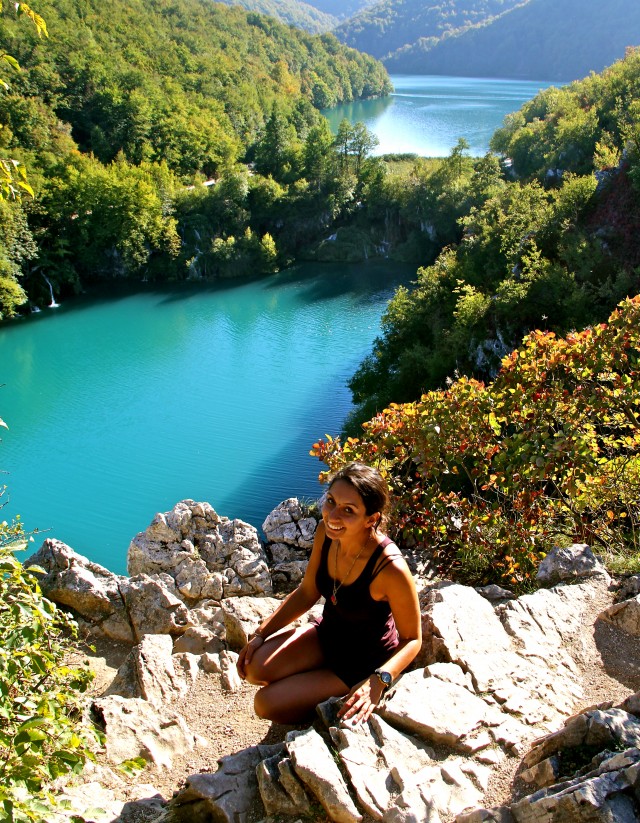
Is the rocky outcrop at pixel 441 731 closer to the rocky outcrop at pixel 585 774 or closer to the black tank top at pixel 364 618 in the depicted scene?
the rocky outcrop at pixel 585 774

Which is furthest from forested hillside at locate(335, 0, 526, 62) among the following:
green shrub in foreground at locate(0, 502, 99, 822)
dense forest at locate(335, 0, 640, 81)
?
green shrub in foreground at locate(0, 502, 99, 822)

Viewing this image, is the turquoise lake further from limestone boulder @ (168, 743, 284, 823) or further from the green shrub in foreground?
the green shrub in foreground

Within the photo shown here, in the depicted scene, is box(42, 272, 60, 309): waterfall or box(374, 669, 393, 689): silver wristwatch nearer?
box(374, 669, 393, 689): silver wristwatch

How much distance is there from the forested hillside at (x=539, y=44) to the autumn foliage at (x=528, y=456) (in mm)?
108210

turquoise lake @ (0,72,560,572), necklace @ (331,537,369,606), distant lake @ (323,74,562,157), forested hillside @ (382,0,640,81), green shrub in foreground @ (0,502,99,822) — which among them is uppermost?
forested hillside @ (382,0,640,81)

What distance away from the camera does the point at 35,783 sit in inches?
91.6

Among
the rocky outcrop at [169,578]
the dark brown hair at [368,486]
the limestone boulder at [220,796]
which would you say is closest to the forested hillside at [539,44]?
the rocky outcrop at [169,578]

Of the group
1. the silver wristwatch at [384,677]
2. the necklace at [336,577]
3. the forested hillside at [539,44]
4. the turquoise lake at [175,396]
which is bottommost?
the turquoise lake at [175,396]

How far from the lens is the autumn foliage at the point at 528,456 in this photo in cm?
605

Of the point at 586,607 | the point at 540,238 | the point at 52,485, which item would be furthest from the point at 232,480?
the point at 586,607

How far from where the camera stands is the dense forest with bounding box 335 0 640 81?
10644cm

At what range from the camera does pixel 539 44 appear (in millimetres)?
121938

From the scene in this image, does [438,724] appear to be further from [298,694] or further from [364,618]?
[298,694]

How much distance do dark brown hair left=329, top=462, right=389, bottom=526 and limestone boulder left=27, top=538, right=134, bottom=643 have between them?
392 centimetres
